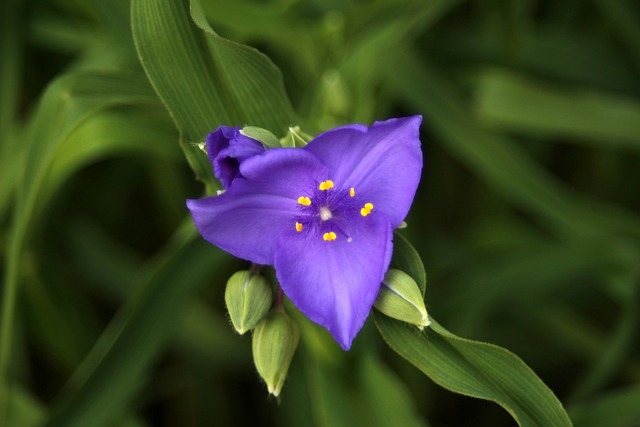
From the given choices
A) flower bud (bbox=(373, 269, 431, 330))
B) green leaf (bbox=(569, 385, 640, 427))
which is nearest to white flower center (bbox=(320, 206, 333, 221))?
flower bud (bbox=(373, 269, 431, 330))

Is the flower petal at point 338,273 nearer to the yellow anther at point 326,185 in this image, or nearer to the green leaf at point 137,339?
the yellow anther at point 326,185

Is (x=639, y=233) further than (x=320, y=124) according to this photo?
Yes

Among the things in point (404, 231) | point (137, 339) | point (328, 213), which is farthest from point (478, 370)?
point (404, 231)

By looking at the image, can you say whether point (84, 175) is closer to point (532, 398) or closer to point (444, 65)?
point (444, 65)

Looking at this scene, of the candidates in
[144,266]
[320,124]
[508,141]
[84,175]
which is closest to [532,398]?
[320,124]

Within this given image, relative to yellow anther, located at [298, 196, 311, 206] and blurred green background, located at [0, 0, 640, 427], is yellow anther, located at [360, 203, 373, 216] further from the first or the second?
blurred green background, located at [0, 0, 640, 427]

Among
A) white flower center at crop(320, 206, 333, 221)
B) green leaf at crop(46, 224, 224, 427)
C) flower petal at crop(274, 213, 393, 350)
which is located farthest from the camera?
green leaf at crop(46, 224, 224, 427)

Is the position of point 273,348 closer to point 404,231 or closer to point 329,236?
point 329,236
